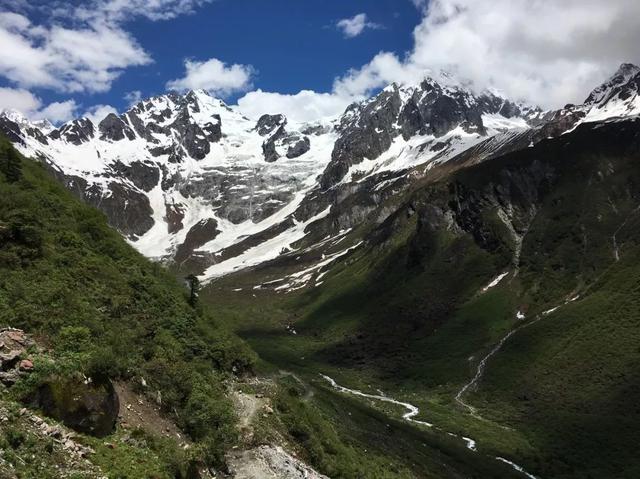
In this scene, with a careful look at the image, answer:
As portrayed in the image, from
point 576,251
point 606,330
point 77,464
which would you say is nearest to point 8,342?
point 77,464

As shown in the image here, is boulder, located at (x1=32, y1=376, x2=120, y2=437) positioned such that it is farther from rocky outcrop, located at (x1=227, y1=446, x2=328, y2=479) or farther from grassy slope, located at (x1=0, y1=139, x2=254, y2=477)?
rocky outcrop, located at (x1=227, y1=446, x2=328, y2=479)

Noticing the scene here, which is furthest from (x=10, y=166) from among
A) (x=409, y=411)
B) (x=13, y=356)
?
(x=409, y=411)

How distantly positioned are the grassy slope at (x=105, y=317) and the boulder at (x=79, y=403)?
0.49m

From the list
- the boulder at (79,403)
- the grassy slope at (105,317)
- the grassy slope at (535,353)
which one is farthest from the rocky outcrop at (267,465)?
the grassy slope at (535,353)

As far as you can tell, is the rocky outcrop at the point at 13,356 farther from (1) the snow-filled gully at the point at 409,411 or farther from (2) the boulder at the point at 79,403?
(1) the snow-filled gully at the point at 409,411

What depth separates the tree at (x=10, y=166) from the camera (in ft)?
135

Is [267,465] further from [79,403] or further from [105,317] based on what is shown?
[105,317]

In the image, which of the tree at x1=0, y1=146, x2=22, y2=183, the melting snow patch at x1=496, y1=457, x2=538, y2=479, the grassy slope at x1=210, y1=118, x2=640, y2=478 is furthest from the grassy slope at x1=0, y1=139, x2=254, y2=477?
the grassy slope at x1=210, y1=118, x2=640, y2=478

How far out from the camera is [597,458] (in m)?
98.3

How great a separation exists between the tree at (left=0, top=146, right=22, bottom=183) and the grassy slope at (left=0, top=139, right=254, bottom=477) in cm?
18

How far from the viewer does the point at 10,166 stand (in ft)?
137

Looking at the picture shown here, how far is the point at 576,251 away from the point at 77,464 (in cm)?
19029

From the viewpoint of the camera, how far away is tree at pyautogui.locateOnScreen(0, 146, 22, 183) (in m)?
41.3

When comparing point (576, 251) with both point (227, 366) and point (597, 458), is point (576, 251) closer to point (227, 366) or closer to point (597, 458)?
point (597, 458)
